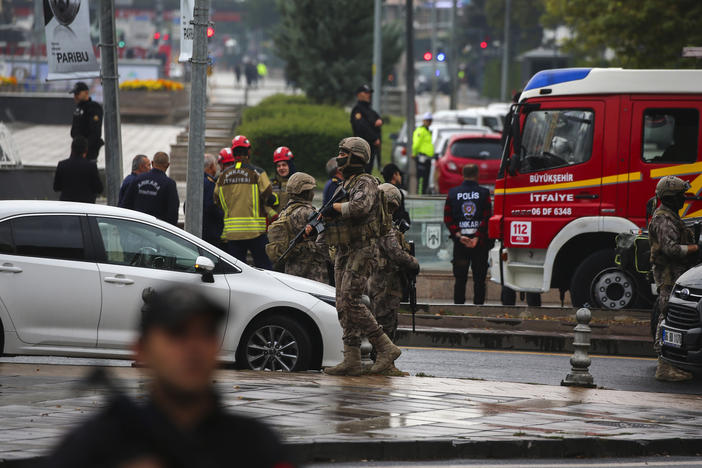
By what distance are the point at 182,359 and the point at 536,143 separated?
12862mm

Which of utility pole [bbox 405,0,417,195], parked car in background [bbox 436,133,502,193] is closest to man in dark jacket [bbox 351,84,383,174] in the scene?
parked car in background [bbox 436,133,502,193]

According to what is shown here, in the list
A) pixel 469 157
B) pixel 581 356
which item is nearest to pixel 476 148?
pixel 469 157

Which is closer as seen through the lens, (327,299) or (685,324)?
(327,299)

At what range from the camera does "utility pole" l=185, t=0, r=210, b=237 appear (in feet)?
41.1

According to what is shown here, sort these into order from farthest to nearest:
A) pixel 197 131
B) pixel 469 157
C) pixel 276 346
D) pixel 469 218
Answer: pixel 469 157 → pixel 469 218 → pixel 197 131 → pixel 276 346

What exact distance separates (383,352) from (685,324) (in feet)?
8.89

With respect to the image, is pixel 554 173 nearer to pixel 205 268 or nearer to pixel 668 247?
pixel 668 247

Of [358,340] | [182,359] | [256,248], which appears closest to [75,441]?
[182,359]

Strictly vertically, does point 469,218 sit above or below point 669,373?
above

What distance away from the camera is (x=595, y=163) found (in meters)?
14.6

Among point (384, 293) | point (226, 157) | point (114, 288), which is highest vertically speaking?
point (226, 157)

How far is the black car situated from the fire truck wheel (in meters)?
3.34

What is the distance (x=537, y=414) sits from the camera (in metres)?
8.74

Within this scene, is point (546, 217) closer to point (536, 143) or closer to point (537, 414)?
point (536, 143)
